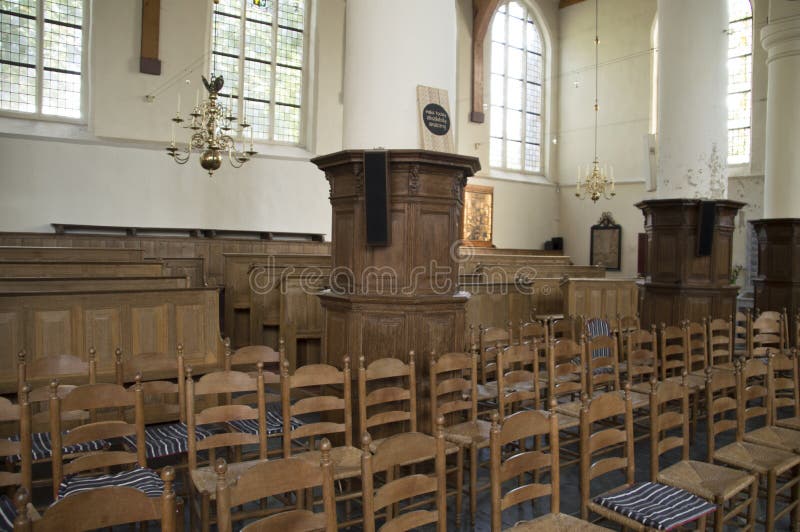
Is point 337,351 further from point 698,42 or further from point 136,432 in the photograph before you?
point 698,42

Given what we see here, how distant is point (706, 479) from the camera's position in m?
3.26

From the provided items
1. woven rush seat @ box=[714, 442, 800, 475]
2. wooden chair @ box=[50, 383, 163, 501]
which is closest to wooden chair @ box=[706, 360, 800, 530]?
woven rush seat @ box=[714, 442, 800, 475]

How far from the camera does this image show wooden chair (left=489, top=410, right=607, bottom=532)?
8.43ft

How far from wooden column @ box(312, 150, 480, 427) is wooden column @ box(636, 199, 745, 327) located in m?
4.27

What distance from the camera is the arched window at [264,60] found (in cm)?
1355

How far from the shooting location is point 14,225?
11.1 meters

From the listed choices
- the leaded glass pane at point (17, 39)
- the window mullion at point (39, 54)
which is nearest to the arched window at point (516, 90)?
the window mullion at point (39, 54)

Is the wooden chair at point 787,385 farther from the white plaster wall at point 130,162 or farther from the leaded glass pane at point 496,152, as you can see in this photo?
the leaded glass pane at point 496,152

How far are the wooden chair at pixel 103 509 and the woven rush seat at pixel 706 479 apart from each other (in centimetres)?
246

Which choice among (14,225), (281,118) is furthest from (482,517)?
(281,118)

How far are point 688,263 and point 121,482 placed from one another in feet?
22.6

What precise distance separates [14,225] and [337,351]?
9066 millimetres

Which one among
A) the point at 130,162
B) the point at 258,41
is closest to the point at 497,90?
the point at 258,41

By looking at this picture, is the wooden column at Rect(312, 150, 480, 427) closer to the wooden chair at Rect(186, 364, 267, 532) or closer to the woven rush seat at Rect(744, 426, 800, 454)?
the wooden chair at Rect(186, 364, 267, 532)
